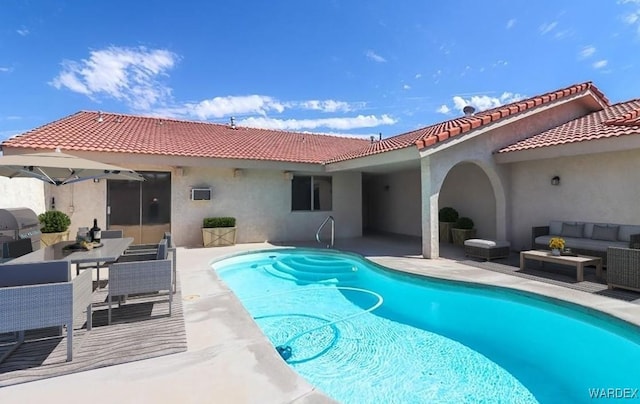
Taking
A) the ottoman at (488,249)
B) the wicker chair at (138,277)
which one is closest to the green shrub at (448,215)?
the ottoman at (488,249)

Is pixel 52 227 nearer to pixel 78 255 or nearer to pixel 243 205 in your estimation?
pixel 243 205

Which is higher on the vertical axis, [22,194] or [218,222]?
Result: [22,194]

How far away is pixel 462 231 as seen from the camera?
1311 centimetres

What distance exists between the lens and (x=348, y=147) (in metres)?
20.0

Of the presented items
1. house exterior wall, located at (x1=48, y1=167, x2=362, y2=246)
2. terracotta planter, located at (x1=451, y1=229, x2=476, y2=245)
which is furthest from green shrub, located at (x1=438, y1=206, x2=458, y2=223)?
house exterior wall, located at (x1=48, y1=167, x2=362, y2=246)

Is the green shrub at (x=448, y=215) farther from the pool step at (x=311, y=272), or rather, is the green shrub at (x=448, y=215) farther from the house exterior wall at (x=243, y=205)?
the pool step at (x=311, y=272)

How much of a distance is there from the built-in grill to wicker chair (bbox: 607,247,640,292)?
1438 centimetres

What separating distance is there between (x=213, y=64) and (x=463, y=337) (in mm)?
17099

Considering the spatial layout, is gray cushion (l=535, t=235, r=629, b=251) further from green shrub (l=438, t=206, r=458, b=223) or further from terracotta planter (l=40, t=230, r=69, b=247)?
terracotta planter (l=40, t=230, r=69, b=247)

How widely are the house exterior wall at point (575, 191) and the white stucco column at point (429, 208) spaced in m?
3.70

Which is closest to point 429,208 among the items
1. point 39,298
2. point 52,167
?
point 39,298

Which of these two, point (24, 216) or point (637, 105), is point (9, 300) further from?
point (637, 105)

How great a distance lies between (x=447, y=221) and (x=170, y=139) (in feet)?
41.7

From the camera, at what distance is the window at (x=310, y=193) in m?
15.3
